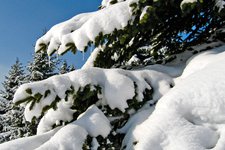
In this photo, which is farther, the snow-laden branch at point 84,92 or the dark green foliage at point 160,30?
the dark green foliage at point 160,30

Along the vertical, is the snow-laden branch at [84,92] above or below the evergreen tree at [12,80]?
above

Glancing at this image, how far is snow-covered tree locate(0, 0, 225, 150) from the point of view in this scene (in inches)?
129

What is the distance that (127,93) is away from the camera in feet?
12.5

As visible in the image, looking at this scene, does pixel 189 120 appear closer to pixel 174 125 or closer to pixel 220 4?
pixel 174 125

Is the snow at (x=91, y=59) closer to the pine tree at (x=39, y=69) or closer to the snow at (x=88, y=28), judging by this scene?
the snow at (x=88, y=28)

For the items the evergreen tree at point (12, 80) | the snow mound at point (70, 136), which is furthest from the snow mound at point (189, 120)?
the evergreen tree at point (12, 80)

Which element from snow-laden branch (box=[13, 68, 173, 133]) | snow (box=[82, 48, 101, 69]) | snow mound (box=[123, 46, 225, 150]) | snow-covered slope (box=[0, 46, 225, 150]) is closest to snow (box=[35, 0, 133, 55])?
snow-laden branch (box=[13, 68, 173, 133])

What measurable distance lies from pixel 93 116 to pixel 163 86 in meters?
0.90

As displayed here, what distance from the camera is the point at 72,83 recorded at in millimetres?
3781

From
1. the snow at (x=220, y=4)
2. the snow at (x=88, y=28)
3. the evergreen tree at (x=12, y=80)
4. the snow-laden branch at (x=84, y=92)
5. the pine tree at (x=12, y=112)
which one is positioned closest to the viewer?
the snow-laden branch at (x=84, y=92)

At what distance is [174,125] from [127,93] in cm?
72

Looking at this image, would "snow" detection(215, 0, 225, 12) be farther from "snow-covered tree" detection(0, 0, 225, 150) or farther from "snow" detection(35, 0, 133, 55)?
"snow" detection(35, 0, 133, 55)

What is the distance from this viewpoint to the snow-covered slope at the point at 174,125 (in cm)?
317

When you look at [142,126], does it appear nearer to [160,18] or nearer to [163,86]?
[163,86]
